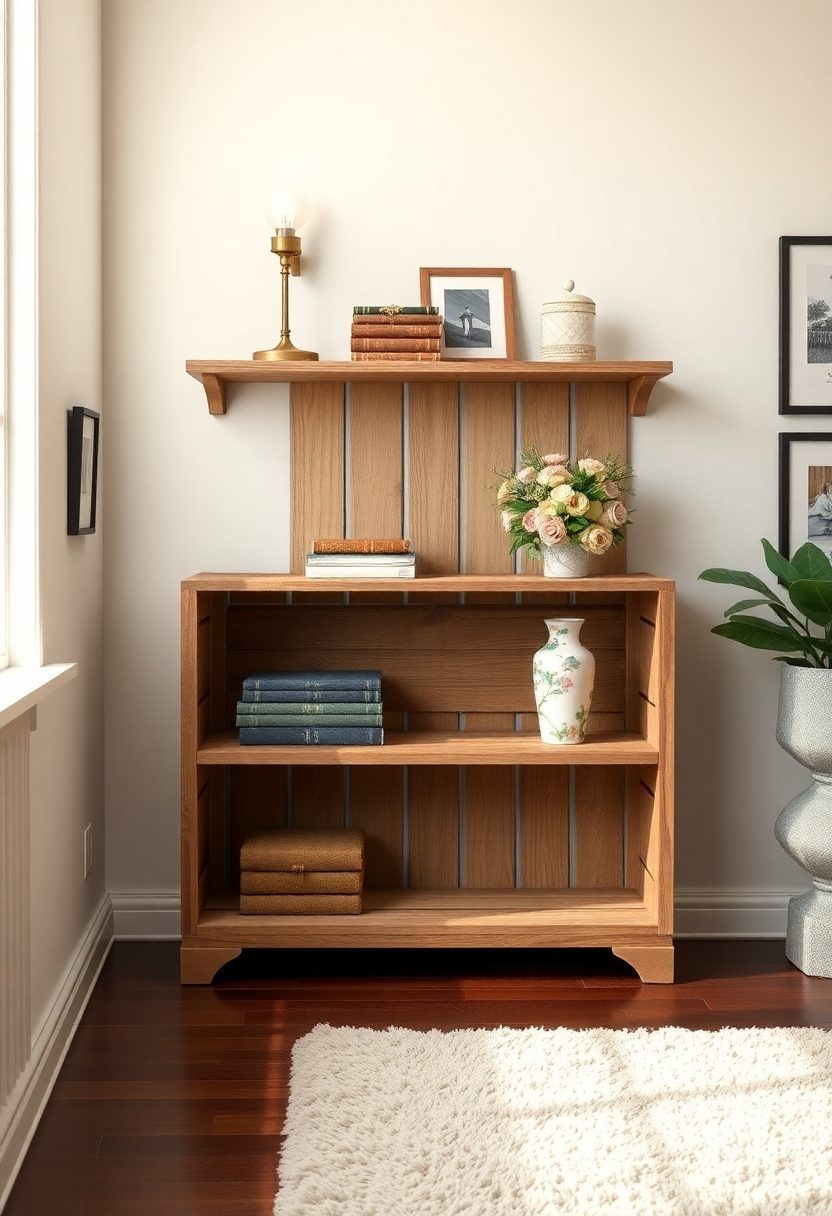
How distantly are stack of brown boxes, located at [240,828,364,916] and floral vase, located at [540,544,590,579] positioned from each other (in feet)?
2.76

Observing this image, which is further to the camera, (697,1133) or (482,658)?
(482,658)

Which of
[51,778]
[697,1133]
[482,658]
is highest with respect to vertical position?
[482,658]

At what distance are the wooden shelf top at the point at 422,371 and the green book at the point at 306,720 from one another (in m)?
0.83

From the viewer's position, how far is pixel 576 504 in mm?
2893

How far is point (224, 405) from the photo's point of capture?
3191 millimetres

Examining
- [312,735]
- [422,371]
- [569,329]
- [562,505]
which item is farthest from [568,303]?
[312,735]

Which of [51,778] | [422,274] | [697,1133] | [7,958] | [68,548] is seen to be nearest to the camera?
[7,958]

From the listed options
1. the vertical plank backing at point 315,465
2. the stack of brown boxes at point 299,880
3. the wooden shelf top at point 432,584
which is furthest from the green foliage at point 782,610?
the stack of brown boxes at point 299,880

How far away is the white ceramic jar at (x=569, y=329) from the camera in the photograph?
9.93 ft

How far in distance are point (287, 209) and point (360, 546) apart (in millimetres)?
886

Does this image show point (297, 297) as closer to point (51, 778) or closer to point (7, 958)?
point (51, 778)

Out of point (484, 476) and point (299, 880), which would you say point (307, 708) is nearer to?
point (299, 880)

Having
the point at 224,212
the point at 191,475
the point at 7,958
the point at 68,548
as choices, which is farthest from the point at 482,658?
the point at 7,958

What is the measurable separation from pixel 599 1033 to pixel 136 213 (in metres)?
2.32
